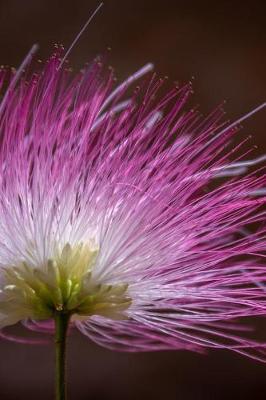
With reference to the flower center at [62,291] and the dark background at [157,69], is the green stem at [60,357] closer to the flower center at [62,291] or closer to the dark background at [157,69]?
the flower center at [62,291]

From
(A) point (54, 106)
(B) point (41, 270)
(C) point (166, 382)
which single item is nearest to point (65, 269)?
(B) point (41, 270)

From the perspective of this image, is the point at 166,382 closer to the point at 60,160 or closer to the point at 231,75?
the point at 231,75

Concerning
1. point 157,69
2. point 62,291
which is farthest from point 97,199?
point 157,69

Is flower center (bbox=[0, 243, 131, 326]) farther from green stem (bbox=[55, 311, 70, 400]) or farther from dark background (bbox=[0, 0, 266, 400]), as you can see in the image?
dark background (bbox=[0, 0, 266, 400])

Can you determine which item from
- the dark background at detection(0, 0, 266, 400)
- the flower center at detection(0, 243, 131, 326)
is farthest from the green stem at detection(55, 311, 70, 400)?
the dark background at detection(0, 0, 266, 400)

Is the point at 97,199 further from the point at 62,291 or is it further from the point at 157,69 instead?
the point at 157,69

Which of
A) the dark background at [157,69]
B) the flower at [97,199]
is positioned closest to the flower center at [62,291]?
the flower at [97,199]
